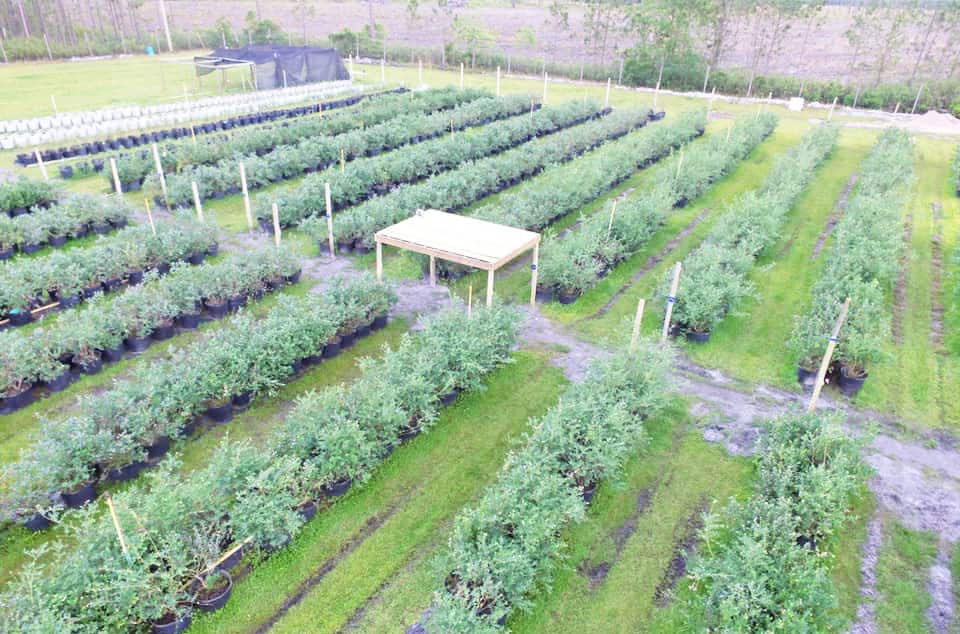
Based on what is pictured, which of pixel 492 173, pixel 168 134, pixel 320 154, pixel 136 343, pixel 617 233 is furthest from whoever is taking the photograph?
pixel 168 134

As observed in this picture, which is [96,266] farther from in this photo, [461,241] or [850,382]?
[850,382]

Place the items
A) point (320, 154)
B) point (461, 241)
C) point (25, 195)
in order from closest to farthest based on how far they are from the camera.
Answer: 1. point (461, 241)
2. point (25, 195)
3. point (320, 154)

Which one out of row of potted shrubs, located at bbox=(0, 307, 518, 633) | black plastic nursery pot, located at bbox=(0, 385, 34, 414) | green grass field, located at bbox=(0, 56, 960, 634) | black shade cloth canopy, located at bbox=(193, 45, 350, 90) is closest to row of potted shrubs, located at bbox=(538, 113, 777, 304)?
green grass field, located at bbox=(0, 56, 960, 634)

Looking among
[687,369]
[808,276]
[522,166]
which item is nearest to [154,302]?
[687,369]

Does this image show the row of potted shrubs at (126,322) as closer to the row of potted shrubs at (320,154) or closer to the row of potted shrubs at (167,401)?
the row of potted shrubs at (167,401)

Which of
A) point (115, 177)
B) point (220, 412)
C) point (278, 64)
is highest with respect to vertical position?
point (278, 64)

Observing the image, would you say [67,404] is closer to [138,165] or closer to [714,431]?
[714,431]

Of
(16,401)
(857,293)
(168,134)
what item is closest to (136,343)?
(16,401)

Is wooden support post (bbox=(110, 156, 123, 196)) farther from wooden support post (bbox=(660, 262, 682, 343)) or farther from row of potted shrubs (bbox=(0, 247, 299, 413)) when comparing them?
wooden support post (bbox=(660, 262, 682, 343))
